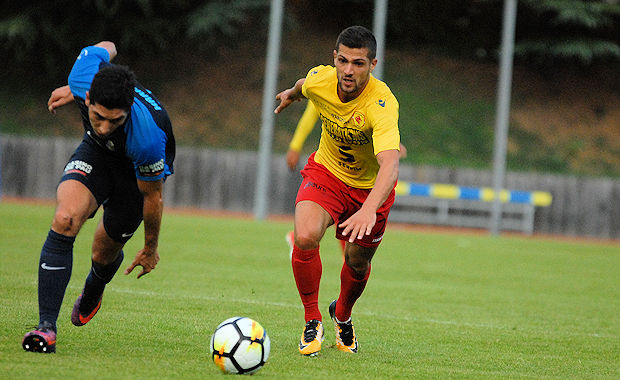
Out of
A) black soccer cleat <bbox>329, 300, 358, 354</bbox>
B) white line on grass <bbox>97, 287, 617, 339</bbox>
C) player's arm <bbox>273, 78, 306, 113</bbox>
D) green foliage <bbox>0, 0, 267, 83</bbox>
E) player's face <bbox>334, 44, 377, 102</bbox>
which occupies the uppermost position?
green foliage <bbox>0, 0, 267, 83</bbox>

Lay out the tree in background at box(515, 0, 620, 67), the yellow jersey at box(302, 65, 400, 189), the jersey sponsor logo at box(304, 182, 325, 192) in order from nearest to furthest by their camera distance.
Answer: the yellow jersey at box(302, 65, 400, 189)
the jersey sponsor logo at box(304, 182, 325, 192)
the tree in background at box(515, 0, 620, 67)

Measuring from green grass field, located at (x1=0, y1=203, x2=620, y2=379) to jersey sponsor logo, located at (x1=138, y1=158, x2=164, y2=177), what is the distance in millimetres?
1201

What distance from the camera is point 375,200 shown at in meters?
6.02

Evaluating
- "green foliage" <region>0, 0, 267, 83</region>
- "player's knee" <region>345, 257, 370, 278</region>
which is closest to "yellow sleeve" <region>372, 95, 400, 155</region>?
"player's knee" <region>345, 257, 370, 278</region>

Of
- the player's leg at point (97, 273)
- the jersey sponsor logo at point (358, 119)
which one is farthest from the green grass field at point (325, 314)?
the jersey sponsor logo at point (358, 119)

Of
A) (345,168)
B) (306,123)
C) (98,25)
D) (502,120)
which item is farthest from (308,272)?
(98,25)

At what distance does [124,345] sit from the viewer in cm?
644

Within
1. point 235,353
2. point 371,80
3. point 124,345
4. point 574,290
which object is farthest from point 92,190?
point 574,290

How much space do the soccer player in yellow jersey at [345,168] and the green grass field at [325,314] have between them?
450mm

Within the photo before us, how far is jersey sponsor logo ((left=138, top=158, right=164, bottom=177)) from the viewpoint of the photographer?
243 inches

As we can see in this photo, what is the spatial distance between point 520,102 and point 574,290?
26240mm

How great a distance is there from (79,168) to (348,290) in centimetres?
232

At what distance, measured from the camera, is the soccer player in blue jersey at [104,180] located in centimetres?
585

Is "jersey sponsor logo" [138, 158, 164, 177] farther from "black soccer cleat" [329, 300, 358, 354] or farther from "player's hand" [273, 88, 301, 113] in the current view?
"black soccer cleat" [329, 300, 358, 354]
